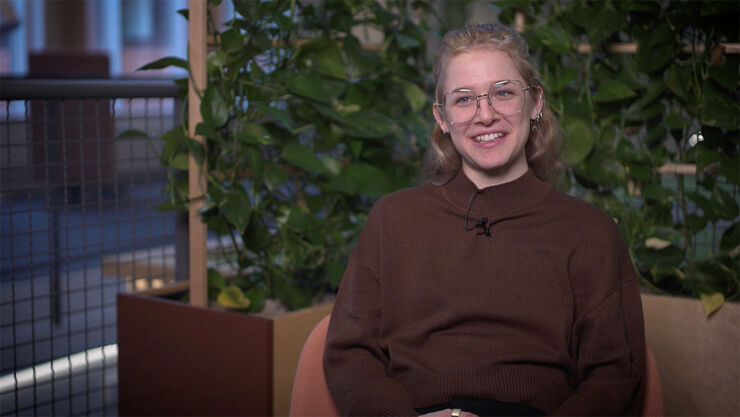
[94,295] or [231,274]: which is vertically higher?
[231,274]

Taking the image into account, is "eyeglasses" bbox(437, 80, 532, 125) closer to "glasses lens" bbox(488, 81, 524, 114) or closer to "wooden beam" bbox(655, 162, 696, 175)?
"glasses lens" bbox(488, 81, 524, 114)

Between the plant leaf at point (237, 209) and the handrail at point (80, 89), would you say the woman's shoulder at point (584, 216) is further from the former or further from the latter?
the handrail at point (80, 89)

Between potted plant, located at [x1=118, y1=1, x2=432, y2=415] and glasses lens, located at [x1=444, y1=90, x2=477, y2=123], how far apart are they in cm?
68

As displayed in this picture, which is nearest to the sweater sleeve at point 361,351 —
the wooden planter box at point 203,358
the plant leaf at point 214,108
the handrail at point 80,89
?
the wooden planter box at point 203,358

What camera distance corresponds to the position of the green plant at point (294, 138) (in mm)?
2055

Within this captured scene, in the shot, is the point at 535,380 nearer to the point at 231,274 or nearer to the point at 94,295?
the point at 231,274

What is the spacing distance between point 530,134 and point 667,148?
106 centimetres

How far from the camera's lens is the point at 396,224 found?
1.42m

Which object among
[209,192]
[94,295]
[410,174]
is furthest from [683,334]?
[94,295]

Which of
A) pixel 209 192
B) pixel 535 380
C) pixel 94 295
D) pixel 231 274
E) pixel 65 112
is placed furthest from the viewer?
pixel 94 295

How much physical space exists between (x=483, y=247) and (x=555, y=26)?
1201mm

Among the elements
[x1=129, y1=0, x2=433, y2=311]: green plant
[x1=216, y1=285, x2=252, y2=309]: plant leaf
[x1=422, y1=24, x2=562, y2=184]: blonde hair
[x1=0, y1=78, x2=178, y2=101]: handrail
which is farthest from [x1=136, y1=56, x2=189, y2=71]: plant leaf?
[x1=422, y1=24, x2=562, y2=184]: blonde hair

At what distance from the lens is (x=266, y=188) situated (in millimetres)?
2211

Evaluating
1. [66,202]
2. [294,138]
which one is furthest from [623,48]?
[66,202]
